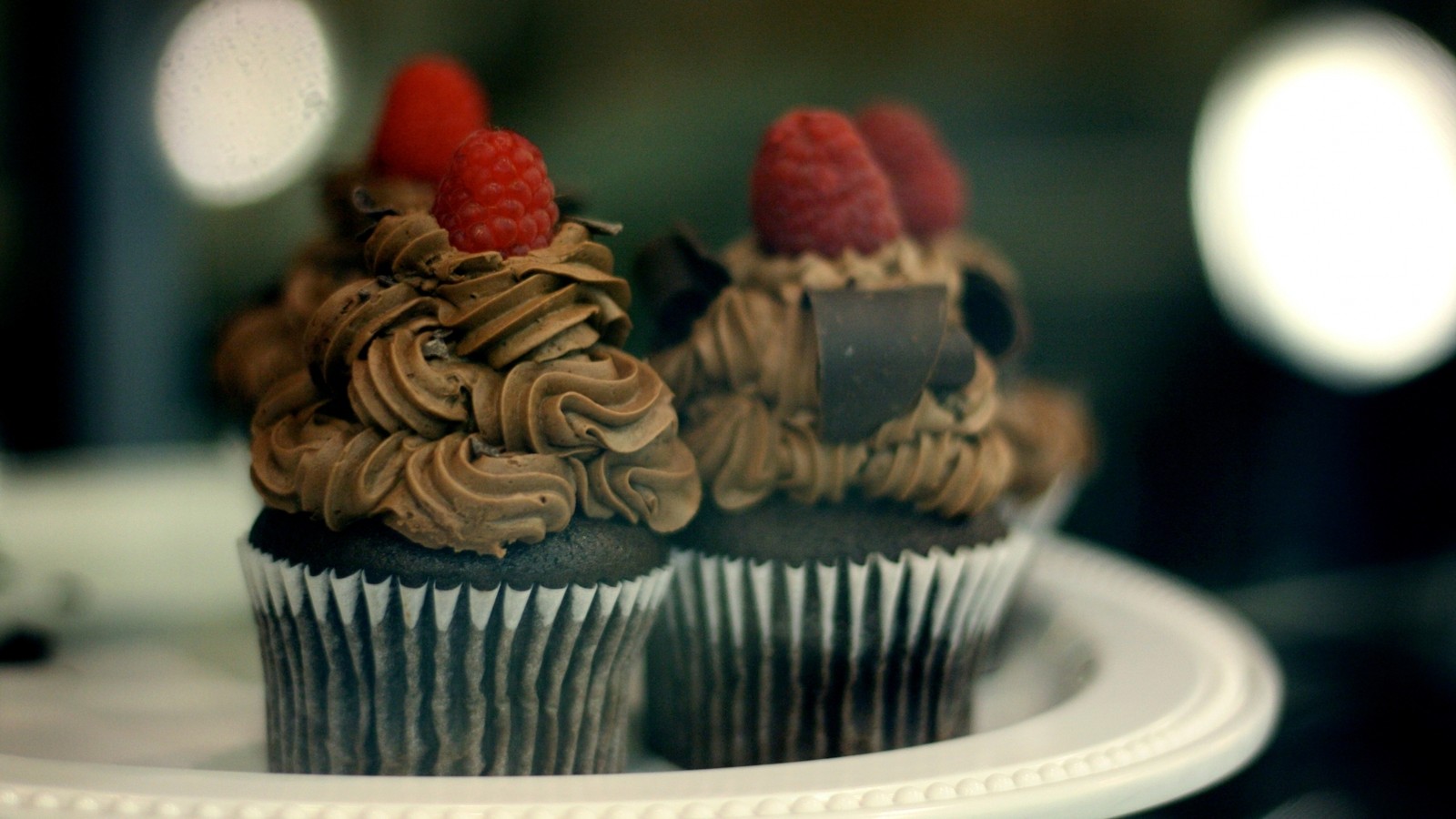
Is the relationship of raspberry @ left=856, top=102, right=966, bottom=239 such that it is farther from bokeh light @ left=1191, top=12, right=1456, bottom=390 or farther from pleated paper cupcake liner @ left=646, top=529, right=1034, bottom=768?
bokeh light @ left=1191, top=12, right=1456, bottom=390

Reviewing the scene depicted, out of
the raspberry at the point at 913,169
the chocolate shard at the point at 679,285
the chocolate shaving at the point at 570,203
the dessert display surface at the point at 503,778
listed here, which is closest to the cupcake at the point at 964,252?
the raspberry at the point at 913,169

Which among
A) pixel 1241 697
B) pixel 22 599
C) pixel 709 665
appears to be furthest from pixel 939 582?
pixel 22 599

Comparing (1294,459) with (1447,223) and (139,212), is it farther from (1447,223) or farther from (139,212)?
(139,212)

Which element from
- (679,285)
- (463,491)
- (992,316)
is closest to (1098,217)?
(992,316)

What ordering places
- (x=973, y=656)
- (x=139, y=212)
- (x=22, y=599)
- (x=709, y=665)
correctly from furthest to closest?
1. (x=139, y=212)
2. (x=22, y=599)
3. (x=973, y=656)
4. (x=709, y=665)

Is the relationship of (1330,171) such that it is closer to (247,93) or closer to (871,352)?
(871,352)

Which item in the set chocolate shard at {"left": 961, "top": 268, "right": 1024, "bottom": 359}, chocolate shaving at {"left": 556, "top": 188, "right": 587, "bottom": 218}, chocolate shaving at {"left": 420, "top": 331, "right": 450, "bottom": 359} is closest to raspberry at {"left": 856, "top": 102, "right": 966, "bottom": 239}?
chocolate shard at {"left": 961, "top": 268, "right": 1024, "bottom": 359}

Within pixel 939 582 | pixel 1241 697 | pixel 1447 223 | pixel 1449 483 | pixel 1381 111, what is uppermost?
pixel 1381 111
